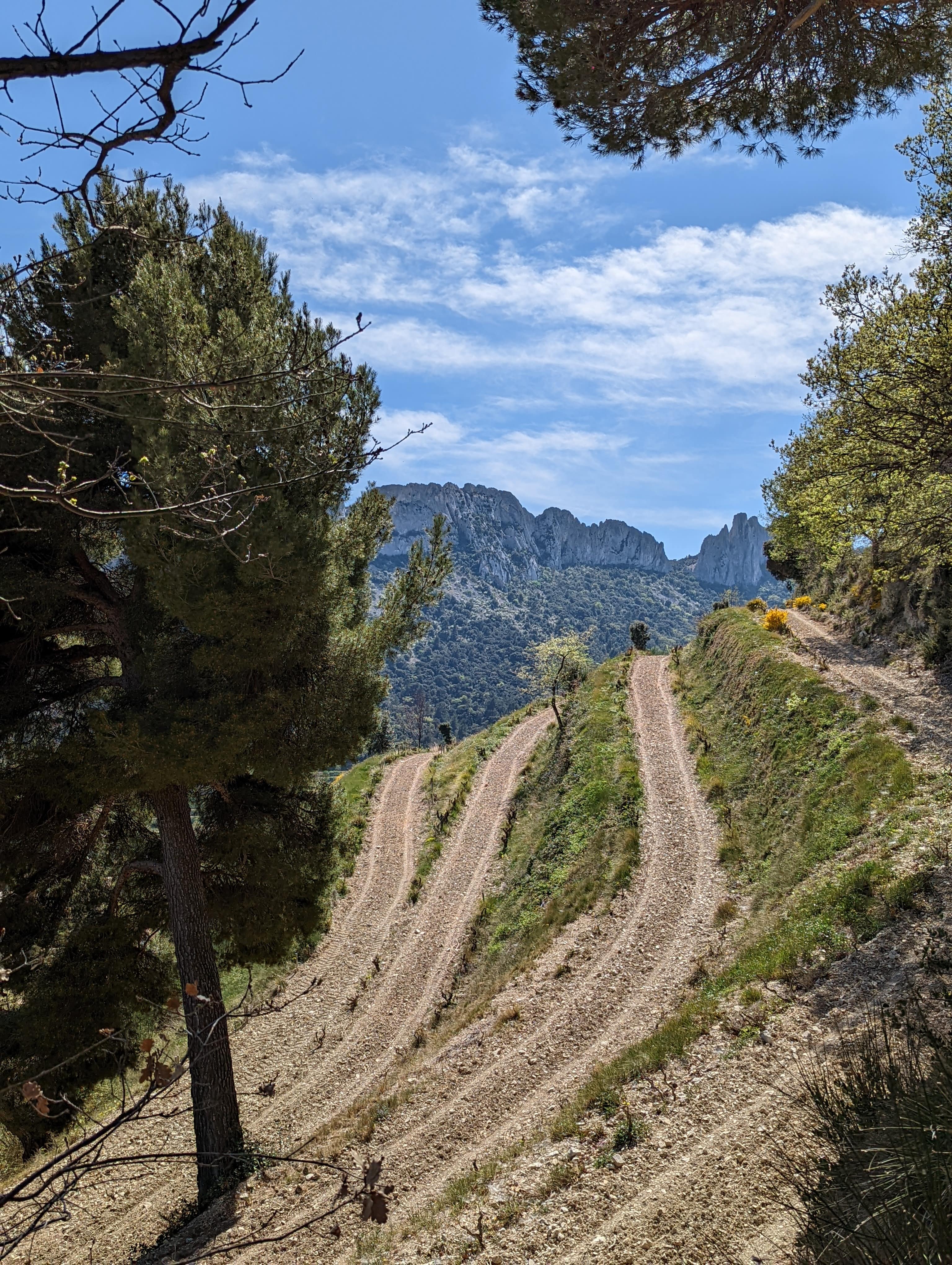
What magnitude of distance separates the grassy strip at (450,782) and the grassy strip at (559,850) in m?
2.43

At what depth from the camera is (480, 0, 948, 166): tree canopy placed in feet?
26.9

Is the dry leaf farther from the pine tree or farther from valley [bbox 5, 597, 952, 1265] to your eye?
the pine tree

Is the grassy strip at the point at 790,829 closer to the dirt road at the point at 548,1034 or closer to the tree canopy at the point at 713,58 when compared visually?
the dirt road at the point at 548,1034

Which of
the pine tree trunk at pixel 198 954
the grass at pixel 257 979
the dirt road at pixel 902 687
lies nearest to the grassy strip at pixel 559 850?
the grass at pixel 257 979

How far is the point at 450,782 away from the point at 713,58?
2391cm

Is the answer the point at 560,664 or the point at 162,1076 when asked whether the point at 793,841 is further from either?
the point at 560,664

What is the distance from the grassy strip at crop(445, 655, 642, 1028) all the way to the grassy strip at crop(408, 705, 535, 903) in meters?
2.43

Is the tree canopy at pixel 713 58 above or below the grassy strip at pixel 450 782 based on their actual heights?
above

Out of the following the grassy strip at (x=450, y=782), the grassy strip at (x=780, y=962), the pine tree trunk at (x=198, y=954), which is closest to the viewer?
the grassy strip at (x=780, y=962)

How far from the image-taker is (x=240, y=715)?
8.75 m

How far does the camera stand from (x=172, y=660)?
30.3 feet

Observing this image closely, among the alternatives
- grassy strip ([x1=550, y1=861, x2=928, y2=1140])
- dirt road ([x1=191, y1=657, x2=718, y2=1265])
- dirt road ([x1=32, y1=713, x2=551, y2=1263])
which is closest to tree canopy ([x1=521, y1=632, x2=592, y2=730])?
dirt road ([x1=32, y1=713, x2=551, y2=1263])

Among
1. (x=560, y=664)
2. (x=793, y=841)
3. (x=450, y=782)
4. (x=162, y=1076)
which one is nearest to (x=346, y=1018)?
(x=793, y=841)

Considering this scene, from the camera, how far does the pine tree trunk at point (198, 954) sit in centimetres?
960
